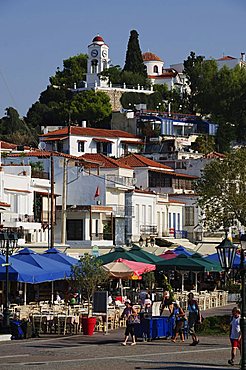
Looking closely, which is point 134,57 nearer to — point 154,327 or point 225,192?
point 225,192

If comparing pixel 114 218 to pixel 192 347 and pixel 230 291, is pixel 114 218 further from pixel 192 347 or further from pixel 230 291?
pixel 192 347

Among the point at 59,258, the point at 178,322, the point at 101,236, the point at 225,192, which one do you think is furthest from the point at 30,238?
the point at 178,322

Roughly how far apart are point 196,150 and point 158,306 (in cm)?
6852

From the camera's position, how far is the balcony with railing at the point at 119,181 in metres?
68.4

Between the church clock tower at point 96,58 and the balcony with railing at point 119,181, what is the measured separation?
58023 millimetres

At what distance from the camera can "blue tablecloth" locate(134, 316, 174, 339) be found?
29.0 m

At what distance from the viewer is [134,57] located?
12812 centimetres

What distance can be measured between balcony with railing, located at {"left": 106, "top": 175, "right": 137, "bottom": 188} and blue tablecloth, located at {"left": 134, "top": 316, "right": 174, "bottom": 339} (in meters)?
38.6

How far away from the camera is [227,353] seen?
83.6ft

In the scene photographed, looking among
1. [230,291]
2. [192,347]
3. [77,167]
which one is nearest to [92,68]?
[77,167]

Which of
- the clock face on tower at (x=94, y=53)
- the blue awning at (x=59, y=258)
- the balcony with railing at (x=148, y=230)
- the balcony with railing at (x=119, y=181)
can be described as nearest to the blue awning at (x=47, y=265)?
the blue awning at (x=59, y=258)

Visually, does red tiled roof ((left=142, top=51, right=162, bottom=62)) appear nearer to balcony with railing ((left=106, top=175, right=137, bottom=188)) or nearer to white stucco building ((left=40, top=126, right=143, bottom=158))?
white stucco building ((left=40, top=126, right=143, bottom=158))

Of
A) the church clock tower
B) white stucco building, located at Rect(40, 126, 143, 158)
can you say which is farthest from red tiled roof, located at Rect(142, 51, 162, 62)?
white stucco building, located at Rect(40, 126, 143, 158)

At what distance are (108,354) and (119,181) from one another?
4502cm
